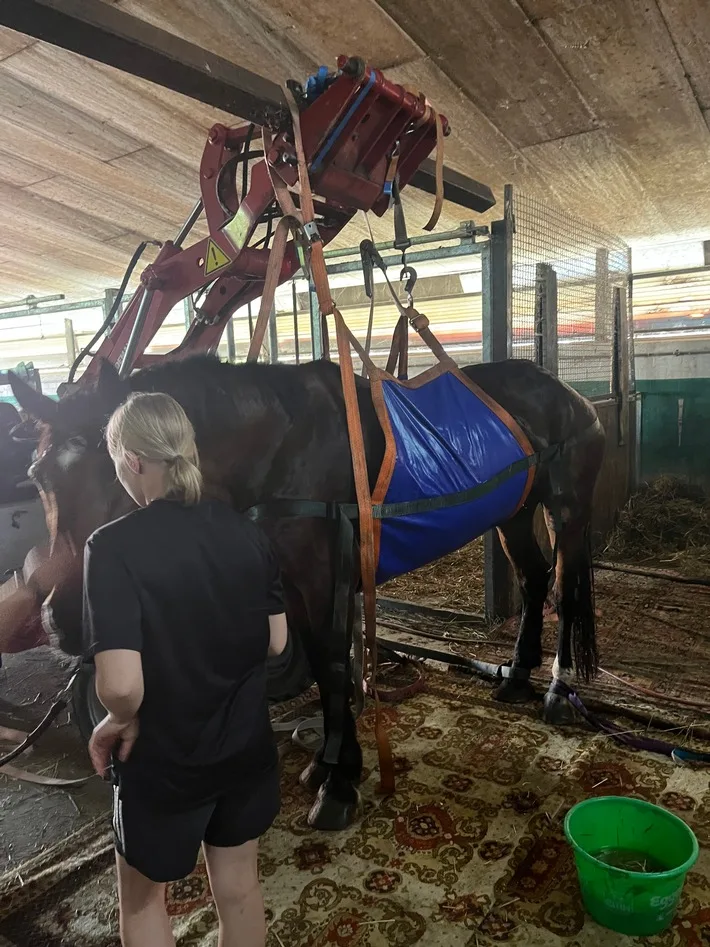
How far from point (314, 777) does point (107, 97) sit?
11.1 feet

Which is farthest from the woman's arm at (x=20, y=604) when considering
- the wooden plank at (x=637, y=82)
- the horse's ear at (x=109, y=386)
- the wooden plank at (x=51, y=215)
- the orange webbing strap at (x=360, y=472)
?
the wooden plank at (x=51, y=215)

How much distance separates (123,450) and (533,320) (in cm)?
319

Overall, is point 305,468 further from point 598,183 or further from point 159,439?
point 598,183

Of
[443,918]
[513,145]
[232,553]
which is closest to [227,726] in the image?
[232,553]

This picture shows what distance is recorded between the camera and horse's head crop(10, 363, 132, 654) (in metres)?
1.71

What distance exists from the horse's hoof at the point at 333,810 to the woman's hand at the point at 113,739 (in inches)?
42.6

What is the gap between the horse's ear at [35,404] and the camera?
174 cm

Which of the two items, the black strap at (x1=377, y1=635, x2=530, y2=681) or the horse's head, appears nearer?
the horse's head

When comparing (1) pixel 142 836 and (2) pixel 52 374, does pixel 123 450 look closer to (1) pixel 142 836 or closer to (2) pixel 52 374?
(1) pixel 142 836

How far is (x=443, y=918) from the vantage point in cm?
168

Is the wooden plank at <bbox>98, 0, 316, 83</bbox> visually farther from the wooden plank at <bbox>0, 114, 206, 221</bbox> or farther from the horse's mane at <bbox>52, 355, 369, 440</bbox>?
the horse's mane at <bbox>52, 355, 369, 440</bbox>

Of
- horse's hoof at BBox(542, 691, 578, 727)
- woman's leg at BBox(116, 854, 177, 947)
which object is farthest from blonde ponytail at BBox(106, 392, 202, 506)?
horse's hoof at BBox(542, 691, 578, 727)

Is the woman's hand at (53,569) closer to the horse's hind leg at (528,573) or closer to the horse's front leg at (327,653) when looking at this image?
the horse's front leg at (327,653)

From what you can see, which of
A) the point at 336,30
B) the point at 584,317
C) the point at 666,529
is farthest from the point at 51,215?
the point at 666,529
